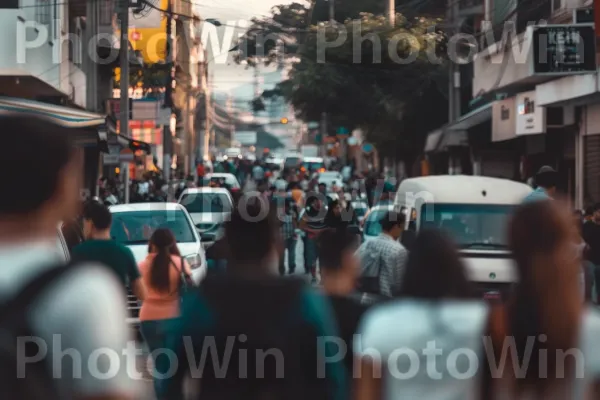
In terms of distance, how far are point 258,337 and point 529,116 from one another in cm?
2532

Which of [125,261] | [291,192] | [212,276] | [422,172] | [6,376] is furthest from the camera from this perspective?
[422,172]

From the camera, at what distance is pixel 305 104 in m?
43.0

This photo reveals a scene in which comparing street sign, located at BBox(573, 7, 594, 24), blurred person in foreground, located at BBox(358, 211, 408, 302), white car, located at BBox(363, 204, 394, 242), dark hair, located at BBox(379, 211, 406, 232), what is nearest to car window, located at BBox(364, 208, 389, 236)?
white car, located at BBox(363, 204, 394, 242)

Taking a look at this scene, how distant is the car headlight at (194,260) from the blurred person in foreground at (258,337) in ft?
38.5

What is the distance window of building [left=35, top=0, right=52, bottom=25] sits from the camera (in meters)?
26.6

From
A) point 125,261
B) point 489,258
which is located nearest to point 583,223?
point 489,258

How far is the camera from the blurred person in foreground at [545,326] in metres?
4.16

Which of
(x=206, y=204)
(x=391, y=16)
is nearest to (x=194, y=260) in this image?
(x=206, y=204)

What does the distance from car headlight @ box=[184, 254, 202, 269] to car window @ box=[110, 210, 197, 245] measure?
0.49 metres

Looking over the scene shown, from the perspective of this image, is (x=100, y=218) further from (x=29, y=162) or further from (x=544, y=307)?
(x=29, y=162)

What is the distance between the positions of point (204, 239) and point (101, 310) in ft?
60.0

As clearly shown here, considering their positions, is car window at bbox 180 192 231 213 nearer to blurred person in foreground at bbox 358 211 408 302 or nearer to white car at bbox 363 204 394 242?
white car at bbox 363 204 394 242

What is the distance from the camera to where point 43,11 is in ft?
91.1

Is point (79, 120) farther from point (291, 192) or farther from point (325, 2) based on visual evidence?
point (325, 2)
